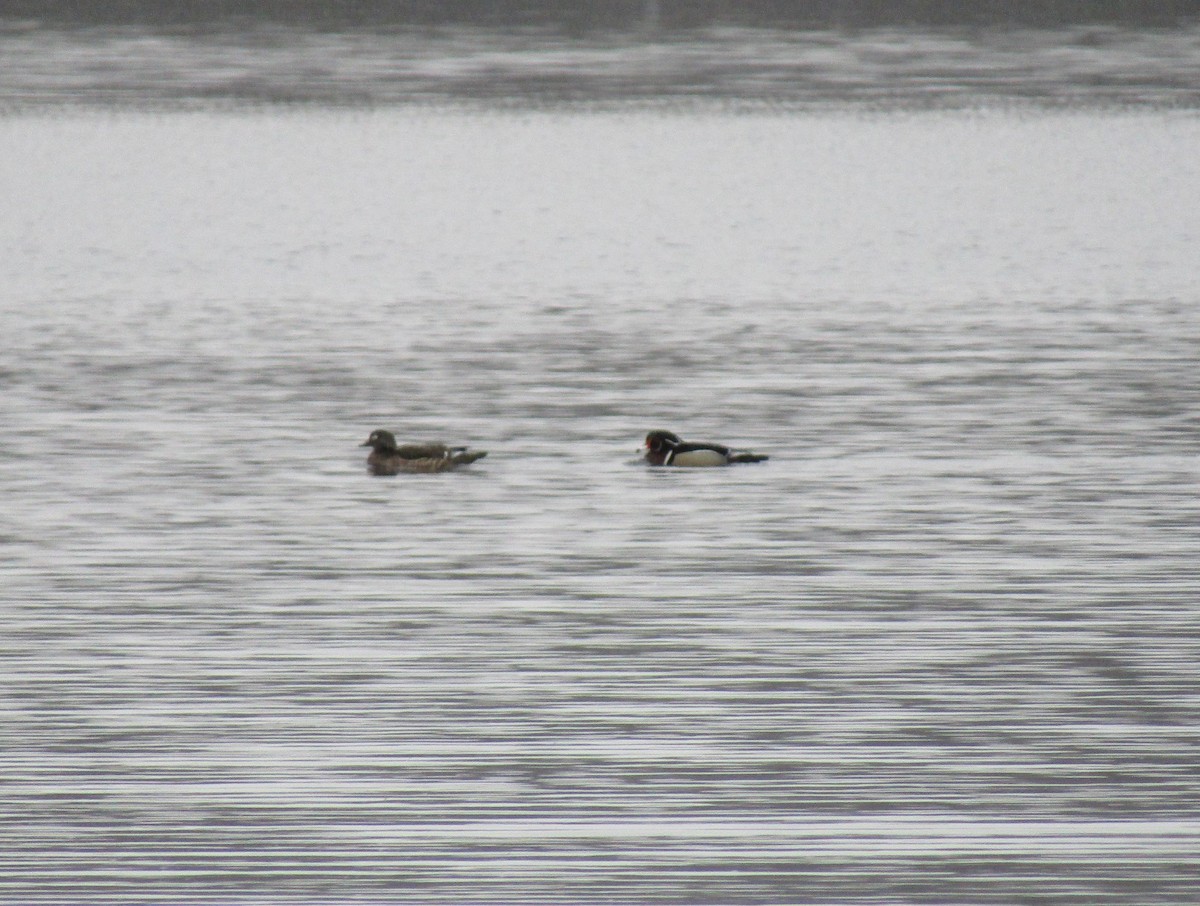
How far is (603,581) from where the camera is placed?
30.3 feet

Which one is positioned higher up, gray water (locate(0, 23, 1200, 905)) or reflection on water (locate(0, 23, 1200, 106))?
gray water (locate(0, 23, 1200, 905))

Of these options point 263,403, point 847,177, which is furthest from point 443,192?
point 263,403

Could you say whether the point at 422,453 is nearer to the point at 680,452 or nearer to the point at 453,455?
the point at 453,455

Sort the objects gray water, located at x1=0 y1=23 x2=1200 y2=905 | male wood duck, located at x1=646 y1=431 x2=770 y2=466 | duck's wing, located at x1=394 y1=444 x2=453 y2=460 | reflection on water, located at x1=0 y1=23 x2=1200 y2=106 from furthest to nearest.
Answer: reflection on water, located at x1=0 y1=23 x2=1200 y2=106, male wood duck, located at x1=646 y1=431 x2=770 y2=466, duck's wing, located at x1=394 y1=444 x2=453 y2=460, gray water, located at x1=0 y1=23 x2=1200 y2=905

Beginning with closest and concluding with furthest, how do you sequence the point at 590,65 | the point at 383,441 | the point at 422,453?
the point at 422,453
the point at 383,441
the point at 590,65

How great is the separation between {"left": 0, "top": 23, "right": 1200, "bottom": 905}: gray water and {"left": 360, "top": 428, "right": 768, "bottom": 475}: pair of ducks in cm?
10

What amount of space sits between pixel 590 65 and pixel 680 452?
31.7 meters

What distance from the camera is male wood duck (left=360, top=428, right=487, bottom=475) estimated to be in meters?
11.3

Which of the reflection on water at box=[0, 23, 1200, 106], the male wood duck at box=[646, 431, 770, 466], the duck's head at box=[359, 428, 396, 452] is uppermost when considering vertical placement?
the duck's head at box=[359, 428, 396, 452]

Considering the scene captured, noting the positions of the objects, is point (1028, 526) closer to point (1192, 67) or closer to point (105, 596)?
point (105, 596)

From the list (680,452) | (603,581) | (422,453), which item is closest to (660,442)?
(680,452)

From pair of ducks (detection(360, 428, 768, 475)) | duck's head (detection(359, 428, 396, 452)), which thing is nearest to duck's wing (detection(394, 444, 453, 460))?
pair of ducks (detection(360, 428, 768, 475))

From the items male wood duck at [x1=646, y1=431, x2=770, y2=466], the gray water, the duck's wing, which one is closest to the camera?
the gray water

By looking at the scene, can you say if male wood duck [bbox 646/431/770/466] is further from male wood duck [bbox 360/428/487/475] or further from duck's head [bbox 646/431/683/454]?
male wood duck [bbox 360/428/487/475]
